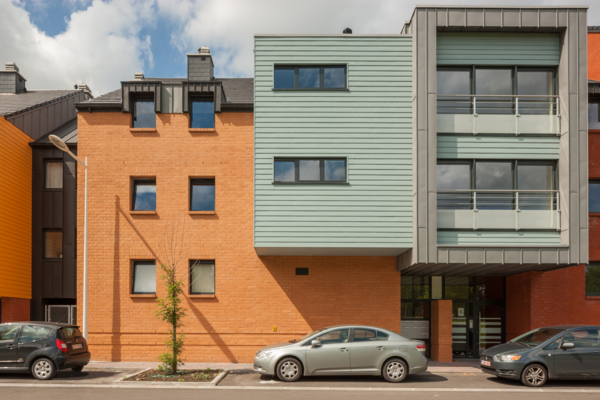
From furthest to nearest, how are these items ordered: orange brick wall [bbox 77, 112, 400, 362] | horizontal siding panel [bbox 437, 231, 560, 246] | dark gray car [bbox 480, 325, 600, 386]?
orange brick wall [bbox 77, 112, 400, 362] < horizontal siding panel [bbox 437, 231, 560, 246] < dark gray car [bbox 480, 325, 600, 386]

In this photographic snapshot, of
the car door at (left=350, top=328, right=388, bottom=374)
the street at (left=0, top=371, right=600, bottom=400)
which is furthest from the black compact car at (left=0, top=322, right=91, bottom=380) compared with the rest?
the car door at (left=350, top=328, right=388, bottom=374)

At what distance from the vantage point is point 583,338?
1170 centimetres

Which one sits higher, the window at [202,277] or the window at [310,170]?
the window at [310,170]

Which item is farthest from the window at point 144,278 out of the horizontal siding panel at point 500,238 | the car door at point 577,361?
the car door at point 577,361

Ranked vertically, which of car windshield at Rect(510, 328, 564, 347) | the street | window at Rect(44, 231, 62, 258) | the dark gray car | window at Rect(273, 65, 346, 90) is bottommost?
the street

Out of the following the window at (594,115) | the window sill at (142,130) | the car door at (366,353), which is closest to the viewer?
the car door at (366,353)

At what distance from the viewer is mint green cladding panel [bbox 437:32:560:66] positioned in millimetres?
14062

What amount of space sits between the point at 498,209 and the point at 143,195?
11299mm

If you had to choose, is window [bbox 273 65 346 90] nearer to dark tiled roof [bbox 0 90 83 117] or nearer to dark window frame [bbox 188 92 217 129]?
dark window frame [bbox 188 92 217 129]

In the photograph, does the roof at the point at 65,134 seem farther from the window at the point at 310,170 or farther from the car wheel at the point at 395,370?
the car wheel at the point at 395,370

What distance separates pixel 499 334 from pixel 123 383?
12943mm

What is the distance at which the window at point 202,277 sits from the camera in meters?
15.2

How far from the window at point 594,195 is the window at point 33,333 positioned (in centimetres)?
1717

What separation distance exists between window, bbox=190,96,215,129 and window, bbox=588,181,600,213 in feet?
43.1
